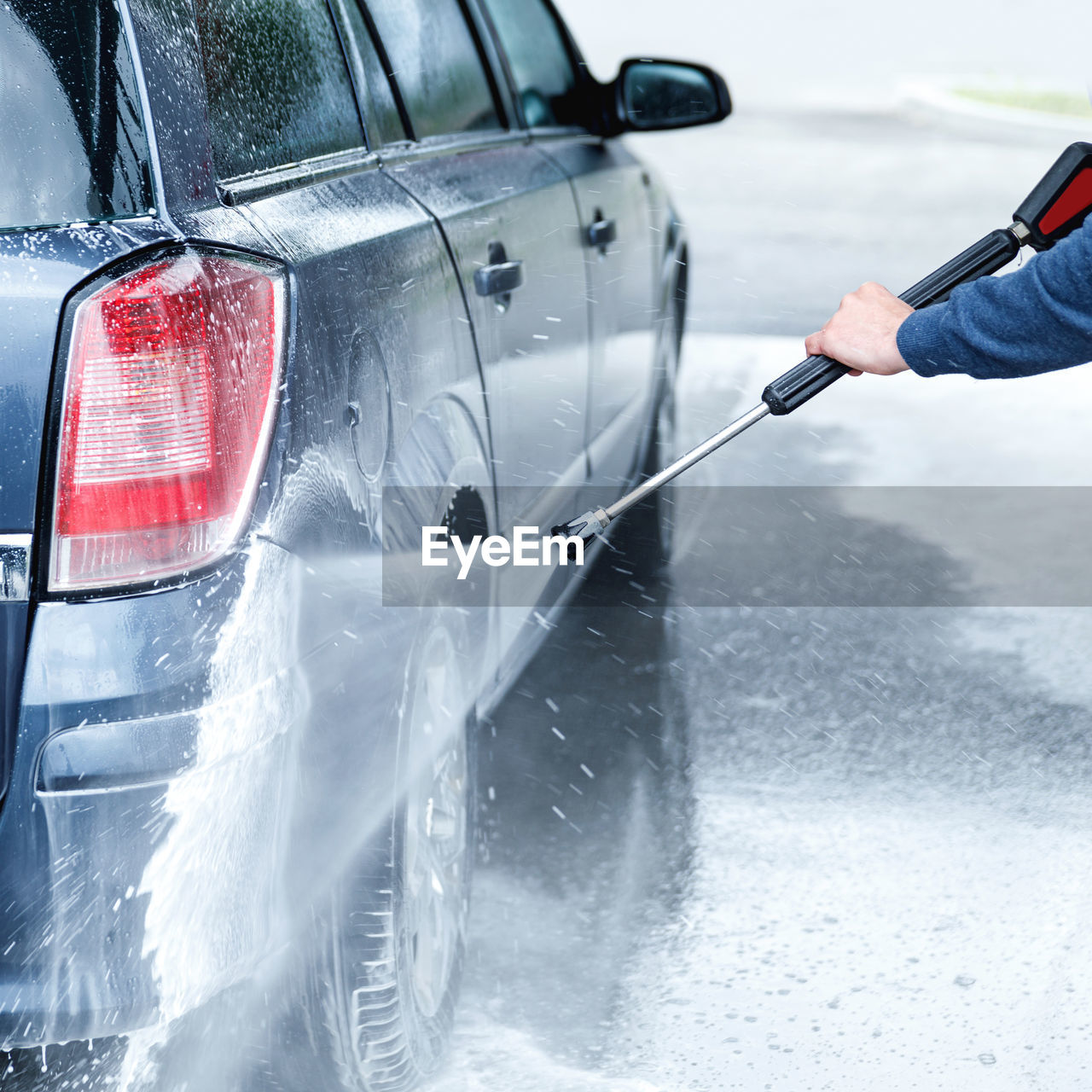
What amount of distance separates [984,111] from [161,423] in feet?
69.8

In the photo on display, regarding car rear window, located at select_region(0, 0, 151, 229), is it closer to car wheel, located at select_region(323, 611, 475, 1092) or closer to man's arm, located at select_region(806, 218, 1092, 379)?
car wheel, located at select_region(323, 611, 475, 1092)

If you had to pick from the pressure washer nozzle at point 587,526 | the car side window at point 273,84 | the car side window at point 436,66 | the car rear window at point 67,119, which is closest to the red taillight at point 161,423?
the car rear window at point 67,119

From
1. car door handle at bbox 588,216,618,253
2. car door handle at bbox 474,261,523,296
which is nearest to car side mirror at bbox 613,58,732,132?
car door handle at bbox 588,216,618,253

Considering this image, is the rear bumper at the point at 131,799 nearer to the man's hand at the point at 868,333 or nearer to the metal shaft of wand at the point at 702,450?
the metal shaft of wand at the point at 702,450

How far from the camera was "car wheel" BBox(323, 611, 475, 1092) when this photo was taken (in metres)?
2.22

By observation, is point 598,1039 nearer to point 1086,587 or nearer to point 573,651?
point 573,651

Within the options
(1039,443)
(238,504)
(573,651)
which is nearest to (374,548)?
(238,504)

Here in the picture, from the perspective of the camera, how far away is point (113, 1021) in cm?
177

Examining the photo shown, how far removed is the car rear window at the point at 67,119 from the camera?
1725mm

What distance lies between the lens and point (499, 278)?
9.33 feet

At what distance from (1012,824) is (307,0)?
8.00 feet

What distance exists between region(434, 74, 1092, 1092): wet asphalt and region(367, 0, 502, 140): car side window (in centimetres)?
159

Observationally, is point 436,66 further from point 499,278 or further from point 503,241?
point 499,278

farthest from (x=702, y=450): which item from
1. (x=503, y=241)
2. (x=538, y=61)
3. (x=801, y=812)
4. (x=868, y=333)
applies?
(x=538, y=61)
